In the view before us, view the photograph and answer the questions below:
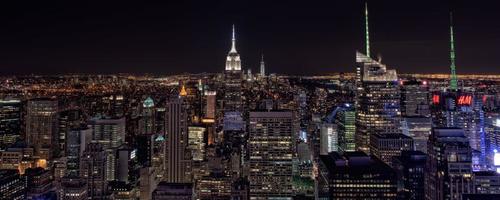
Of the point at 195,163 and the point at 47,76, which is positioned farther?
the point at 47,76

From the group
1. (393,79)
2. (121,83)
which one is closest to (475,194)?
(393,79)

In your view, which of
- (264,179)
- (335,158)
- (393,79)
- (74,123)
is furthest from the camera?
(393,79)

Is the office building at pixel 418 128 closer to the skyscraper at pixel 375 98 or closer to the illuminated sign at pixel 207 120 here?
the skyscraper at pixel 375 98

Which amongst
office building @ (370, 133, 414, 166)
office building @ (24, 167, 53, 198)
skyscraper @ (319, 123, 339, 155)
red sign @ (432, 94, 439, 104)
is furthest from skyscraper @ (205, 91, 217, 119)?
office building @ (24, 167, 53, 198)

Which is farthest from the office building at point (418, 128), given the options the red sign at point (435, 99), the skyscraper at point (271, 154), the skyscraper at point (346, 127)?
the skyscraper at point (271, 154)

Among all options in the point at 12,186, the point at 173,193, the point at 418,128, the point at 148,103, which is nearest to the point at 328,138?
the point at 418,128

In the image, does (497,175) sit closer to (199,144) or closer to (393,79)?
(199,144)

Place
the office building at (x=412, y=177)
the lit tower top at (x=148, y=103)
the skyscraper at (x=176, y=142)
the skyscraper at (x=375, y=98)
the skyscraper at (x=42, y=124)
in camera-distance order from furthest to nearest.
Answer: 1. the lit tower top at (x=148, y=103)
2. the skyscraper at (x=375, y=98)
3. the skyscraper at (x=42, y=124)
4. the skyscraper at (x=176, y=142)
5. the office building at (x=412, y=177)
